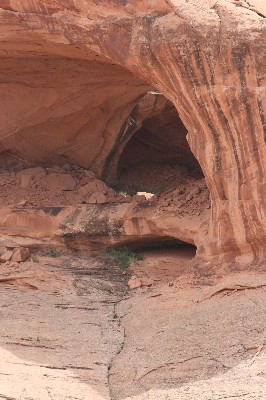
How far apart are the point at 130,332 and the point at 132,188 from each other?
4.80m

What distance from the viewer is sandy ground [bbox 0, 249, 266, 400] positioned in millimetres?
9008

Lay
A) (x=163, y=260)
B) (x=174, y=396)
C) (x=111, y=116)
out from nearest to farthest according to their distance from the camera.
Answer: (x=174, y=396), (x=163, y=260), (x=111, y=116)

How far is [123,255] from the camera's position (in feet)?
43.0

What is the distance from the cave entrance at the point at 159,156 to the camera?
15.8 meters

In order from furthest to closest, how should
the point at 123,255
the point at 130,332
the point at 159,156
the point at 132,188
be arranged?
the point at 159,156 → the point at 132,188 → the point at 123,255 → the point at 130,332

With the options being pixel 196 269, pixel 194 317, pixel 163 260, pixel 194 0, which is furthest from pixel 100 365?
pixel 194 0

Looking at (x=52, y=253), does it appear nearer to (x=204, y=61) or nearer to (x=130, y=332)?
(x=130, y=332)

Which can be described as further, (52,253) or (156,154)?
(156,154)

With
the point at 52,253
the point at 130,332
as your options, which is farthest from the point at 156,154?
the point at 130,332

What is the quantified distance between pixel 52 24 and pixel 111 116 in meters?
3.42

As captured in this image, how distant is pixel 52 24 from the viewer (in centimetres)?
1123

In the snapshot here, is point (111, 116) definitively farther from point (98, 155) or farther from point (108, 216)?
point (108, 216)

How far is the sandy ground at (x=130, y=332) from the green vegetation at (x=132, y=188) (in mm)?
2241

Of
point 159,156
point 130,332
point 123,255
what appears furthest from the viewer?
point 159,156
